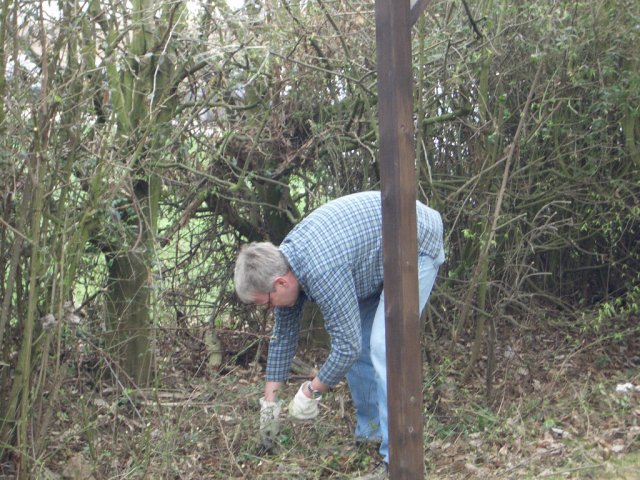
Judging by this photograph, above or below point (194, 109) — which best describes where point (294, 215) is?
below

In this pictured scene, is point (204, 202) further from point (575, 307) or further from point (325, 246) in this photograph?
point (575, 307)

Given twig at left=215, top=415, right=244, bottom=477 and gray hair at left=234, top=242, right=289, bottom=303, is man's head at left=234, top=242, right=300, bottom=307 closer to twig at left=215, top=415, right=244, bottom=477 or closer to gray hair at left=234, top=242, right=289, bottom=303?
gray hair at left=234, top=242, right=289, bottom=303

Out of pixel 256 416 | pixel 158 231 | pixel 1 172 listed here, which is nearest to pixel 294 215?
pixel 158 231

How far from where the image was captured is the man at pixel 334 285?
452 centimetres

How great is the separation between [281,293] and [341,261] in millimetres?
350

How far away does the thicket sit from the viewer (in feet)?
17.9

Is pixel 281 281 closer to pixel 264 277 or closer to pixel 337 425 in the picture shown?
pixel 264 277

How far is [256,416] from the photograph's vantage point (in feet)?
17.1

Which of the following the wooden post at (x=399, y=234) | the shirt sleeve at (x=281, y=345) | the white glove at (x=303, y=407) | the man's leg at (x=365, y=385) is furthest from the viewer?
the man's leg at (x=365, y=385)

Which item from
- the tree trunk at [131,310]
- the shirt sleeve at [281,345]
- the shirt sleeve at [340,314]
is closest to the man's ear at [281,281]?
the shirt sleeve at [340,314]

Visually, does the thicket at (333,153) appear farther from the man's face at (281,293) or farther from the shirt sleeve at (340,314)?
the shirt sleeve at (340,314)

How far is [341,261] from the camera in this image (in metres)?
4.59

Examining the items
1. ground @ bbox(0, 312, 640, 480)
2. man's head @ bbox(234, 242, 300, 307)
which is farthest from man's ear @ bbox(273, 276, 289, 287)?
ground @ bbox(0, 312, 640, 480)

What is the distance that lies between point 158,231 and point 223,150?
0.75 m
